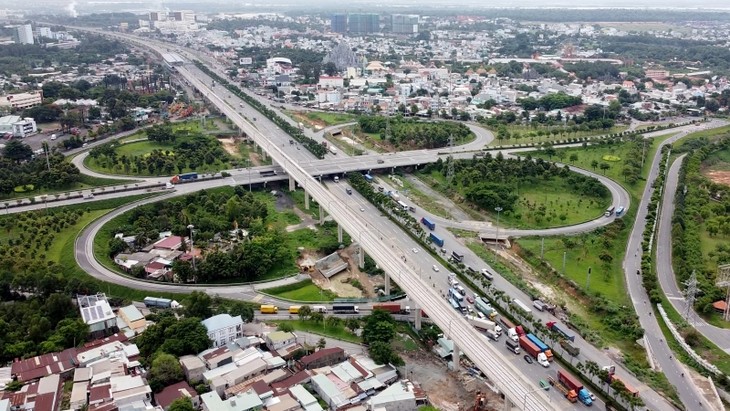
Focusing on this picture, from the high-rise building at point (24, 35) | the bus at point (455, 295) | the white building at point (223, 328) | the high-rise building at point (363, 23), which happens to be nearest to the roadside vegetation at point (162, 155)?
the white building at point (223, 328)

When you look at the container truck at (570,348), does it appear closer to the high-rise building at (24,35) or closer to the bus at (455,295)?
the bus at (455,295)

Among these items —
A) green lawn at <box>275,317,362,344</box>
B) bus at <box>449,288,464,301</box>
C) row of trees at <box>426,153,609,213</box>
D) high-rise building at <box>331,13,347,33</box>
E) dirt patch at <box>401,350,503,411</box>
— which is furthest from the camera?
high-rise building at <box>331,13,347,33</box>

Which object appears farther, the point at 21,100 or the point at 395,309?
the point at 21,100

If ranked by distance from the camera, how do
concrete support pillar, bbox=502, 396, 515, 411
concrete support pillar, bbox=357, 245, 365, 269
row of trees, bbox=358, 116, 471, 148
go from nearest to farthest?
concrete support pillar, bbox=502, 396, 515, 411, concrete support pillar, bbox=357, 245, 365, 269, row of trees, bbox=358, 116, 471, 148

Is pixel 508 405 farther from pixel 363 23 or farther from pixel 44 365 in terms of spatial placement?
pixel 363 23

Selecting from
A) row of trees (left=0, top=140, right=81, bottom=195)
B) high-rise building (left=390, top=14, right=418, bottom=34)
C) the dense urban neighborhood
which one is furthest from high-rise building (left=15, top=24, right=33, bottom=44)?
high-rise building (left=390, top=14, right=418, bottom=34)

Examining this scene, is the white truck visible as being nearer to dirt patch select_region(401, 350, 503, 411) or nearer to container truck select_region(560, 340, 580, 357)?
dirt patch select_region(401, 350, 503, 411)

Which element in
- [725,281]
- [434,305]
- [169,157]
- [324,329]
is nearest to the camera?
[434,305]

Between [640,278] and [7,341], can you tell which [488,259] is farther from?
[7,341]

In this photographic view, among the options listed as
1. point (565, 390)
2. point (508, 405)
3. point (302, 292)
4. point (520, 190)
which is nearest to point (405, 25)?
→ point (520, 190)
